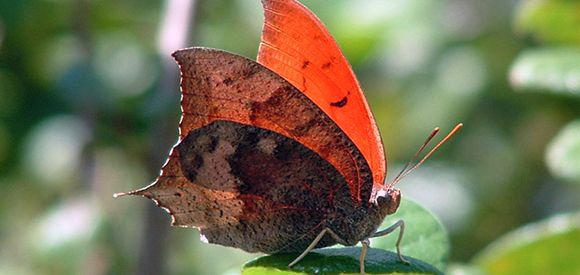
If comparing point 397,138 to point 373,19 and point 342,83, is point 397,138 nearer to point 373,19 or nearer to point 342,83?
point 373,19

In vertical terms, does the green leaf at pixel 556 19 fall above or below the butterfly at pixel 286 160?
above

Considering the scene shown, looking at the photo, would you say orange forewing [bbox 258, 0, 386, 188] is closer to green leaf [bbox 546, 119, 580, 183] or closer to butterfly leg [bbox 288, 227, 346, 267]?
butterfly leg [bbox 288, 227, 346, 267]

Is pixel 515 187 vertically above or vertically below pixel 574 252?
above

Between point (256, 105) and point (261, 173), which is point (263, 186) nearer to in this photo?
point (261, 173)

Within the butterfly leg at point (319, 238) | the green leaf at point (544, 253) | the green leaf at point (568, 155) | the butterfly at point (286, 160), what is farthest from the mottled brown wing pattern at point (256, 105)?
the green leaf at point (568, 155)

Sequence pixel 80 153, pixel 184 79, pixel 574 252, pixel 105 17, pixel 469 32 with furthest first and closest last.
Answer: pixel 469 32 → pixel 105 17 → pixel 80 153 → pixel 574 252 → pixel 184 79

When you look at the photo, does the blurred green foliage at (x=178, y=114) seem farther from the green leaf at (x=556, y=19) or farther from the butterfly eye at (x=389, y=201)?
the butterfly eye at (x=389, y=201)

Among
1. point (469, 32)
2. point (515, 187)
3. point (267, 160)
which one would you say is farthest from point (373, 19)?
point (267, 160)

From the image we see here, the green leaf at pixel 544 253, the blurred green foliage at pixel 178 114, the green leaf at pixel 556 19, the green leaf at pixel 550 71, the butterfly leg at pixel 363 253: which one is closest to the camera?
the butterfly leg at pixel 363 253
